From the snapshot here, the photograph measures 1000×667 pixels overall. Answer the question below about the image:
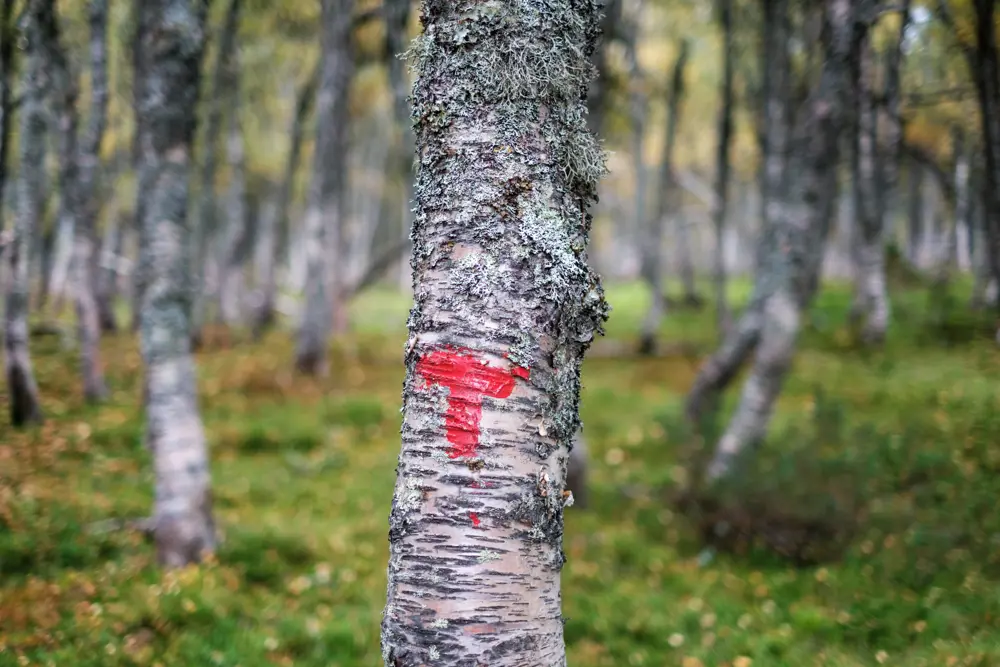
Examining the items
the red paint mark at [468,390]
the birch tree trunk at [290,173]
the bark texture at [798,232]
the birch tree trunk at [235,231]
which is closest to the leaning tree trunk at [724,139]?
the bark texture at [798,232]

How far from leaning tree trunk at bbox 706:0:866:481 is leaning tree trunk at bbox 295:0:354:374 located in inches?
322

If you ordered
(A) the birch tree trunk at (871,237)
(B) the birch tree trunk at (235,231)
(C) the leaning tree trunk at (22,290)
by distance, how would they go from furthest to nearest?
(B) the birch tree trunk at (235,231) < (A) the birch tree trunk at (871,237) < (C) the leaning tree trunk at (22,290)

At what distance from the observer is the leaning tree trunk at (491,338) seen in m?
1.82

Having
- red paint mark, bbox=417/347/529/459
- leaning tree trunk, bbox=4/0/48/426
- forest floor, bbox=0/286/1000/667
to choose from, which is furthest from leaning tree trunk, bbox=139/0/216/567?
red paint mark, bbox=417/347/529/459

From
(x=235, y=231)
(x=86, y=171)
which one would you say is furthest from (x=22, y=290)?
(x=235, y=231)

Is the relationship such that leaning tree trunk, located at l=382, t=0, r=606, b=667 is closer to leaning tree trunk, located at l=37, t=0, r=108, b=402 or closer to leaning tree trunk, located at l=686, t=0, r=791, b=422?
leaning tree trunk, located at l=686, t=0, r=791, b=422

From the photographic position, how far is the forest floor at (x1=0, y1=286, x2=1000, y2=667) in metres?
3.98

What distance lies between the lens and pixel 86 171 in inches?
382

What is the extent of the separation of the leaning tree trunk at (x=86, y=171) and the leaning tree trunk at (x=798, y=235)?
853 centimetres

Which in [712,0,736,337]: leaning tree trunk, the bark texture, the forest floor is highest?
[712,0,736,337]: leaning tree trunk

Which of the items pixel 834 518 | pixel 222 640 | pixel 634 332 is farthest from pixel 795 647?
pixel 634 332

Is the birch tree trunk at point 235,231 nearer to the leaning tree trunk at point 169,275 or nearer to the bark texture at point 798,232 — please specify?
the leaning tree trunk at point 169,275

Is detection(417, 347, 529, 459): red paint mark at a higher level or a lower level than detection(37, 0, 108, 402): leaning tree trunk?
lower

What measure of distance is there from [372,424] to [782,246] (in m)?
6.29
